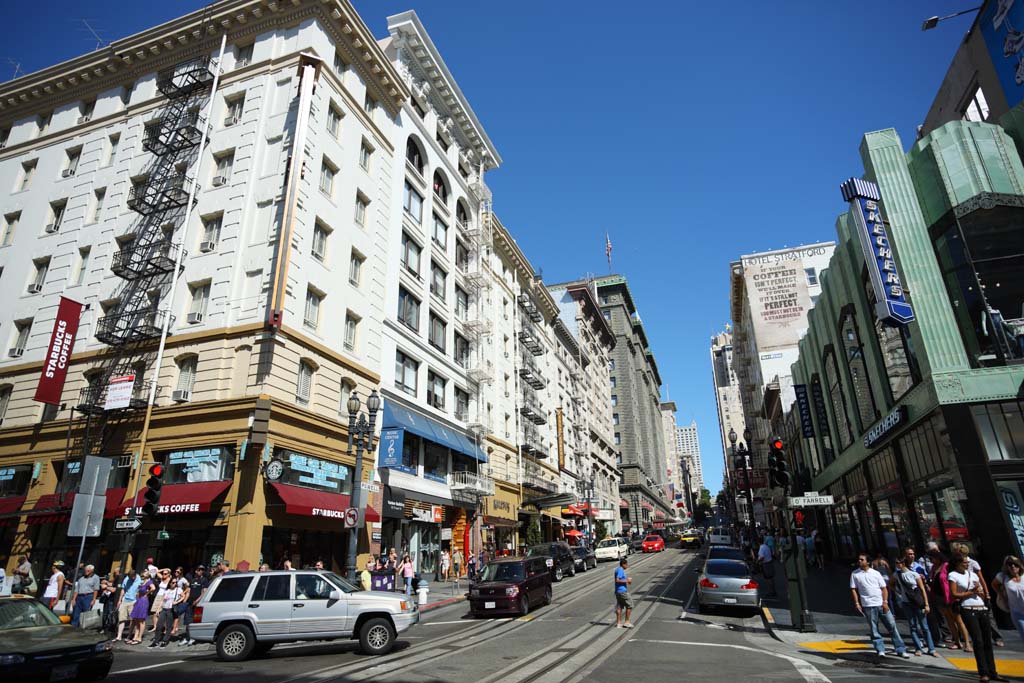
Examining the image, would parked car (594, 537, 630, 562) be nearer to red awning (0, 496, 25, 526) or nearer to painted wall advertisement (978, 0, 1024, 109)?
red awning (0, 496, 25, 526)

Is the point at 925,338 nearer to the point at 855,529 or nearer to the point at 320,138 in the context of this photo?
the point at 855,529

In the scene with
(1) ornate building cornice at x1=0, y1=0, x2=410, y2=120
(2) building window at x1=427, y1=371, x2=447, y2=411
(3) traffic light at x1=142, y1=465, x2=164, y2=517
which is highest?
(1) ornate building cornice at x1=0, y1=0, x2=410, y2=120

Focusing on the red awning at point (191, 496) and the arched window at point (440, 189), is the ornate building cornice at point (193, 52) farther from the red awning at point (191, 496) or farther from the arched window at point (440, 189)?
the red awning at point (191, 496)

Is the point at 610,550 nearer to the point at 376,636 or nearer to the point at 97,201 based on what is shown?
the point at 376,636

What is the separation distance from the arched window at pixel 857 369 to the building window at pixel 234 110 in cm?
2977

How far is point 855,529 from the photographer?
31984 millimetres

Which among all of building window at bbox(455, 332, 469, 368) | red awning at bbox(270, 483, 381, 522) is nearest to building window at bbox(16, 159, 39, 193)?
building window at bbox(455, 332, 469, 368)

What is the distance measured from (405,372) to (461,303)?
1001 cm

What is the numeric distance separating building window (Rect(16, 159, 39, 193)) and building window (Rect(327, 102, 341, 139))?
61.3 ft

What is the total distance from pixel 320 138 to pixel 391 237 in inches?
250

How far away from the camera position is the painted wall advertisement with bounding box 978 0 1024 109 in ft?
68.8

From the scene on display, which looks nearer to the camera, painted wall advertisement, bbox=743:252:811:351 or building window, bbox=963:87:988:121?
building window, bbox=963:87:988:121

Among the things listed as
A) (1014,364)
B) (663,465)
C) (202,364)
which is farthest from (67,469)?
(663,465)

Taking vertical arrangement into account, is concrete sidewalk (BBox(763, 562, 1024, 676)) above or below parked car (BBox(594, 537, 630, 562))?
below
